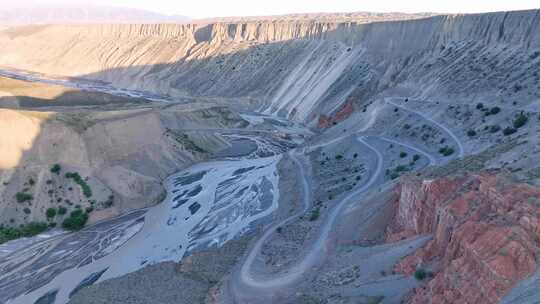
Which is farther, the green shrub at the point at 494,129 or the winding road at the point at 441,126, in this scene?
the winding road at the point at 441,126

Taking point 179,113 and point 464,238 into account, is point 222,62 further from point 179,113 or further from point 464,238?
point 464,238

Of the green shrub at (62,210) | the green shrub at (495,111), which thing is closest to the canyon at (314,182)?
the green shrub at (62,210)

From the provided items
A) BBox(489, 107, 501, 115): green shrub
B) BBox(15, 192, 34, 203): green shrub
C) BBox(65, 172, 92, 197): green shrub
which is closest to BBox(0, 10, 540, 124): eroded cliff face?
BBox(489, 107, 501, 115): green shrub

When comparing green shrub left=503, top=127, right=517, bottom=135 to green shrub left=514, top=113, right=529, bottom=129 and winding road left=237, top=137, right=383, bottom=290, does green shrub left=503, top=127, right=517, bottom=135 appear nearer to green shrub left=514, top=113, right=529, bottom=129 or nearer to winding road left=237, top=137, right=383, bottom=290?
green shrub left=514, top=113, right=529, bottom=129

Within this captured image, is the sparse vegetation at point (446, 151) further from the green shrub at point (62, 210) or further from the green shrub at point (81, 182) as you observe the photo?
the green shrub at point (62, 210)

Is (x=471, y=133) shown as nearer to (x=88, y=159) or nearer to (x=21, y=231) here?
(x=88, y=159)
